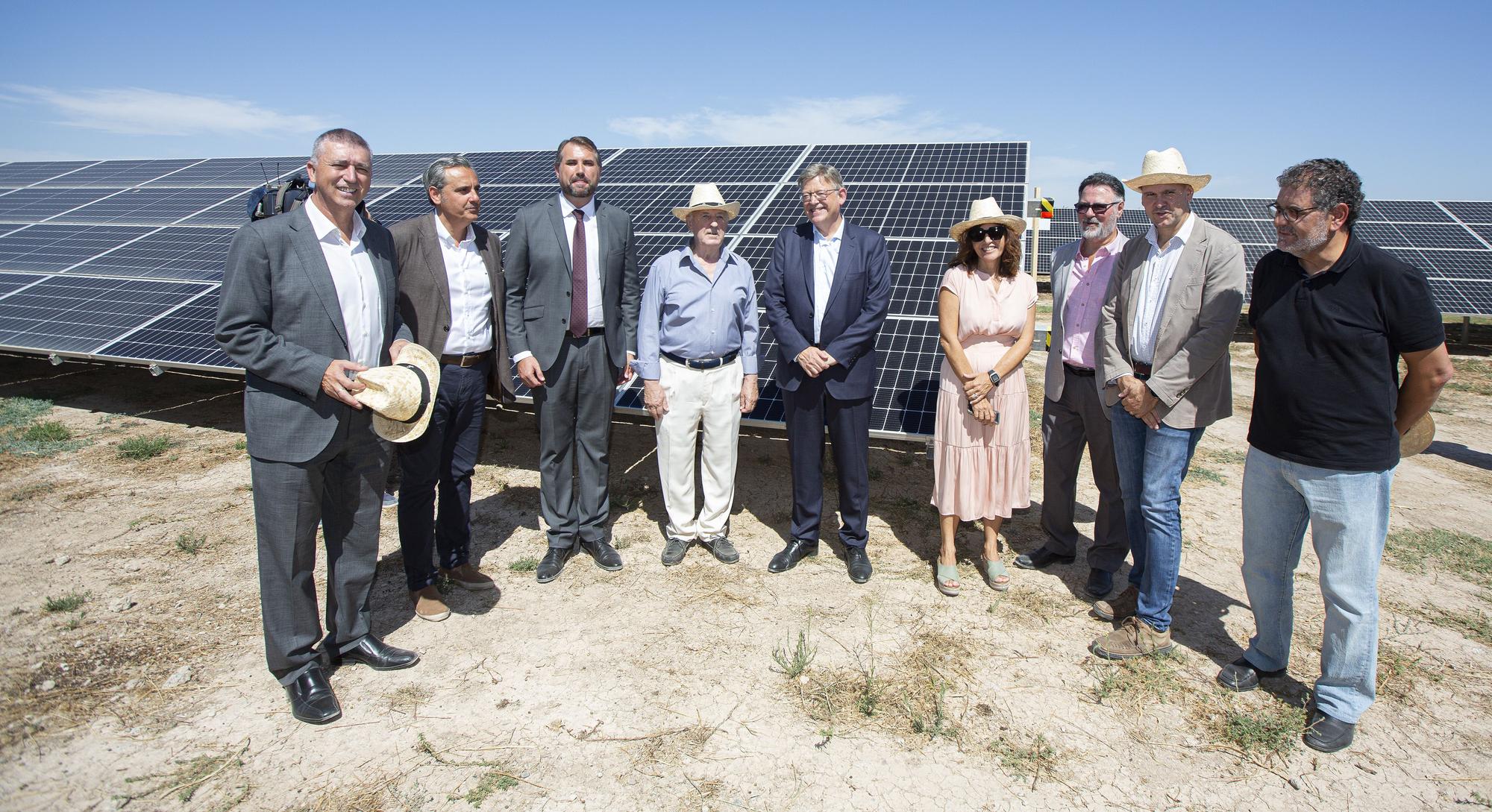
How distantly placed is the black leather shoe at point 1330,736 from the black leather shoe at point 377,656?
4191 millimetres

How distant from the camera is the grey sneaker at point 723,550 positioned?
5211 millimetres

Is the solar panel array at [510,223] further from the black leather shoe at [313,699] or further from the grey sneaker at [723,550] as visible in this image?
the black leather shoe at [313,699]

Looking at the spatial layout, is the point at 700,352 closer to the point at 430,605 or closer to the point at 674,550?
the point at 674,550

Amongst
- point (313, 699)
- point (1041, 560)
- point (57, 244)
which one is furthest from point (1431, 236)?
point (57, 244)

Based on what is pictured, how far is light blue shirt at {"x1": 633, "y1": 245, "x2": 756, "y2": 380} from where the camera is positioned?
4.75 m

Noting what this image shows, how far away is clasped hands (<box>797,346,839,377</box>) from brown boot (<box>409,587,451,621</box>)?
8.27 feet

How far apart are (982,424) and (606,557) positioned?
99.6 inches

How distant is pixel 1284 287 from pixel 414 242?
167 inches

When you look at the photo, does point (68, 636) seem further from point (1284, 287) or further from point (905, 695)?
point (1284, 287)

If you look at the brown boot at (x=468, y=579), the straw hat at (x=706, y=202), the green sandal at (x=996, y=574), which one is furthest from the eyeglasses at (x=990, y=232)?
the brown boot at (x=468, y=579)

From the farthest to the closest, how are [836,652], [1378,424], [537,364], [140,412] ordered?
[140,412]
[537,364]
[836,652]
[1378,424]

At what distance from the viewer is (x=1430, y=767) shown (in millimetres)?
3275

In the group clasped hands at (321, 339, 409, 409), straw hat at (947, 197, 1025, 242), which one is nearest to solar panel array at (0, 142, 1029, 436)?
straw hat at (947, 197, 1025, 242)

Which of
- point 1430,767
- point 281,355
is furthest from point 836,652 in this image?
point 281,355
